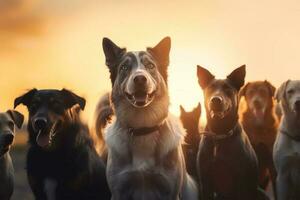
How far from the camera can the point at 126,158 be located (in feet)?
26.1

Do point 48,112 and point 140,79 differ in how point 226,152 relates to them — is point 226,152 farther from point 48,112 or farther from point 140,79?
point 48,112

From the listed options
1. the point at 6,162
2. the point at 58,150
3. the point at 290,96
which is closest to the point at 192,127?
the point at 290,96

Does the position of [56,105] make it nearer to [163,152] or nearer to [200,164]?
[163,152]

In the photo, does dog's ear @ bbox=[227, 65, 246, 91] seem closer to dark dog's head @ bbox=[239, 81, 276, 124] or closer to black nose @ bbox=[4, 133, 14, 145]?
dark dog's head @ bbox=[239, 81, 276, 124]

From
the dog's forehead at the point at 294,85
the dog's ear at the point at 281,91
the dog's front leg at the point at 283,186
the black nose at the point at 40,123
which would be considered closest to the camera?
the black nose at the point at 40,123

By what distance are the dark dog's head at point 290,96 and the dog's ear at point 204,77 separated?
1.21 m

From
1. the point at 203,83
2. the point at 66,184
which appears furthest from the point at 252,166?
the point at 66,184

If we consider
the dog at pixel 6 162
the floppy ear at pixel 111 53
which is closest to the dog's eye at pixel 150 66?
the floppy ear at pixel 111 53

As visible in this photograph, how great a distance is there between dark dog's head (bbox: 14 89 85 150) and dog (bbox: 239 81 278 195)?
3.71m

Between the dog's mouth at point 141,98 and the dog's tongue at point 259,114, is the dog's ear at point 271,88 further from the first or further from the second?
the dog's mouth at point 141,98

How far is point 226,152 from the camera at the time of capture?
9273mm

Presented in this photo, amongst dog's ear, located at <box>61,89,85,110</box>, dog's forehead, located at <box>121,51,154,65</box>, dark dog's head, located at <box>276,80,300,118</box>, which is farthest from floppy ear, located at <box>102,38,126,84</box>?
dark dog's head, located at <box>276,80,300,118</box>

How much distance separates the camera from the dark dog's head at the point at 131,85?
7.64 m

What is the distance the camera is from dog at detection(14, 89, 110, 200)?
8492 mm
